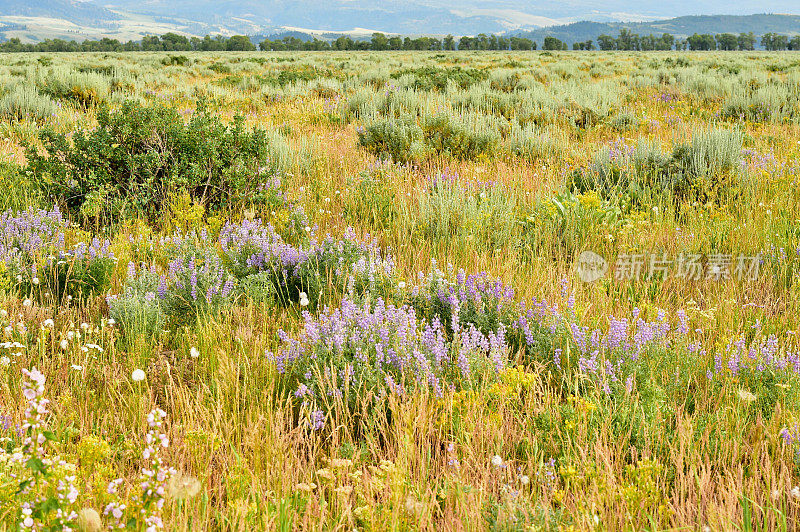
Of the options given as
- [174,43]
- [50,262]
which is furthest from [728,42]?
[50,262]

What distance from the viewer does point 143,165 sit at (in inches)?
191

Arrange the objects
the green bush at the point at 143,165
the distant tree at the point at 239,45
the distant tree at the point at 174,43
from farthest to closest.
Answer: the distant tree at the point at 174,43
the distant tree at the point at 239,45
the green bush at the point at 143,165

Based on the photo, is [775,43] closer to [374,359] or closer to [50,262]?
[374,359]

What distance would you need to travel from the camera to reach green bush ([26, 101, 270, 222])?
15.3 ft

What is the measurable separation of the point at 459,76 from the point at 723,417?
13.5 metres

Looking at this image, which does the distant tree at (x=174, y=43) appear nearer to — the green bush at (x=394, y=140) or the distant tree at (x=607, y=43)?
the distant tree at (x=607, y=43)

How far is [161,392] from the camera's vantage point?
2502 mm

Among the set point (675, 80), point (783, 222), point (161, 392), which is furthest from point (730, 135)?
point (675, 80)

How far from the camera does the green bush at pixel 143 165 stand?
183 inches

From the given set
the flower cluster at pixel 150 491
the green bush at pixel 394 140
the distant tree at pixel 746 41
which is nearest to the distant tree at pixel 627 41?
the distant tree at pixel 746 41

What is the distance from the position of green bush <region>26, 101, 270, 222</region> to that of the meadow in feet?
0.08

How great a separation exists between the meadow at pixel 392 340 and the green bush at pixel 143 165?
26mm

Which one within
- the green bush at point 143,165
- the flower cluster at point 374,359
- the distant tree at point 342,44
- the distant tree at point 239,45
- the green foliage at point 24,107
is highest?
the distant tree at point 342,44

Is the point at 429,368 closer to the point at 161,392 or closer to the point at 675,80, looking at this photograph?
the point at 161,392
